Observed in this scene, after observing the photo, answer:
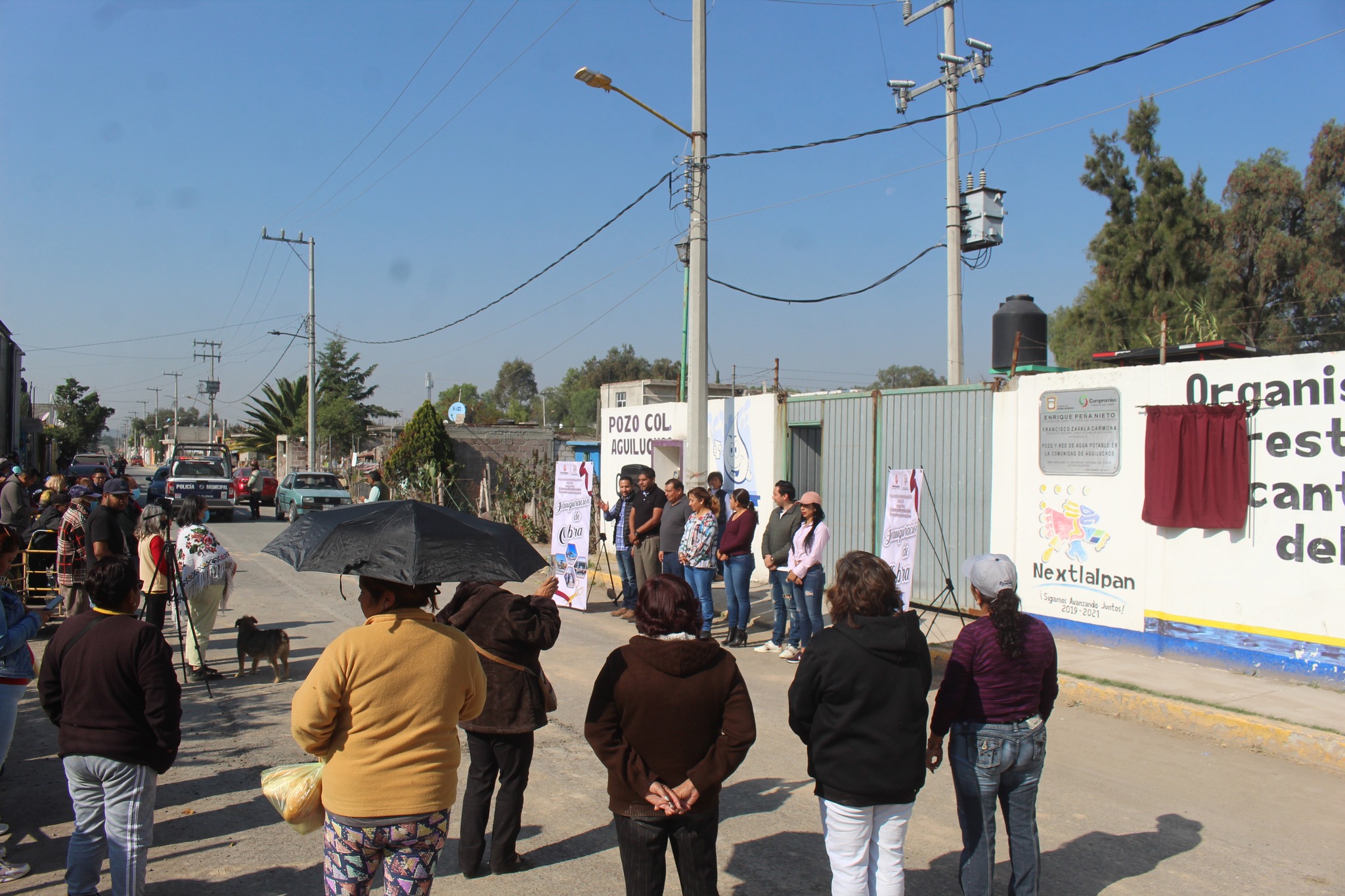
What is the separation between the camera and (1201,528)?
8656 mm

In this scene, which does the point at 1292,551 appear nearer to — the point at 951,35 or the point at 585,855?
the point at 585,855

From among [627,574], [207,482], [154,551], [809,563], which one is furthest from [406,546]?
[207,482]

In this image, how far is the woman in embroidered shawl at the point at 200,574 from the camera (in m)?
8.00

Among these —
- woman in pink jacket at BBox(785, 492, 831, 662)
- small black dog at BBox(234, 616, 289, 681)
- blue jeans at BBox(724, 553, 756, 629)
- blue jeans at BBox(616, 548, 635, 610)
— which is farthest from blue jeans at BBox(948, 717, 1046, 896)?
blue jeans at BBox(616, 548, 635, 610)

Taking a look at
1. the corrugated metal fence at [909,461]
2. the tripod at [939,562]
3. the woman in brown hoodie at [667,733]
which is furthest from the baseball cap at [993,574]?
the tripod at [939,562]

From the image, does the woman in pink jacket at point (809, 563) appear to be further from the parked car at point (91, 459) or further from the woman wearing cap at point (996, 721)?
the parked car at point (91, 459)

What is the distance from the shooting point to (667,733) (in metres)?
3.13

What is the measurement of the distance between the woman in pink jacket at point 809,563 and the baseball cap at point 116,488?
6.43 m

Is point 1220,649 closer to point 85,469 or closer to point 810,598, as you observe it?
point 810,598

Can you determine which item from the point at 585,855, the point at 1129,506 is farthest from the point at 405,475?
the point at 585,855

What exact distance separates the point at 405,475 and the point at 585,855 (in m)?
24.4

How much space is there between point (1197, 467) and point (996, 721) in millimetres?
6172

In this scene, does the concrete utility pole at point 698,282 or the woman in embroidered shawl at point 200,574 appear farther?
the concrete utility pole at point 698,282

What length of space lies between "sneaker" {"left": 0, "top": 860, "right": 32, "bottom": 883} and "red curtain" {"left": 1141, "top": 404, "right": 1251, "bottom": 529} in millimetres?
9221
